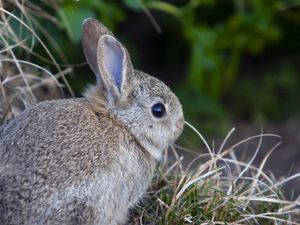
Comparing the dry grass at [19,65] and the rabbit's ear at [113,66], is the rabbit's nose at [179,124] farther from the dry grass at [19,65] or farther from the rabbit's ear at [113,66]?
the dry grass at [19,65]

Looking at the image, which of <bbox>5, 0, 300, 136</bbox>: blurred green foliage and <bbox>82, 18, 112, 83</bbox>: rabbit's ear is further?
<bbox>5, 0, 300, 136</bbox>: blurred green foliage

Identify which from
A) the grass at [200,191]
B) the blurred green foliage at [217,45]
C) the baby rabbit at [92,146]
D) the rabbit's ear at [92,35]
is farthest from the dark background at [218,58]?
the baby rabbit at [92,146]

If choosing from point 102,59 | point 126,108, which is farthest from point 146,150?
point 102,59

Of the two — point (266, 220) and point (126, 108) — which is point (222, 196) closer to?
point (266, 220)

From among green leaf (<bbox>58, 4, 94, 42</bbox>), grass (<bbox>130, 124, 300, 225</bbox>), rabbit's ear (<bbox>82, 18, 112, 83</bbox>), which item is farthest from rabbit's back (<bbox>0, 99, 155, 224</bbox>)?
green leaf (<bbox>58, 4, 94, 42</bbox>)

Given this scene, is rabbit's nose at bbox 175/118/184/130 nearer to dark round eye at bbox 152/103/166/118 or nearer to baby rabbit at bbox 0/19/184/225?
baby rabbit at bbox 0/19/184/225

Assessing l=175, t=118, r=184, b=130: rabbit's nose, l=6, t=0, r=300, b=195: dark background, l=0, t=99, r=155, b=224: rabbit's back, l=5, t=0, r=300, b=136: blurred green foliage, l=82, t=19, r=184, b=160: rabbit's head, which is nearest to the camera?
l=0, t=99, r=155, b=224: rabbit's back

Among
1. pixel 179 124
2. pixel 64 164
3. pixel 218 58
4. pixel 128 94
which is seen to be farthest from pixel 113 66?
pixel 218 58
